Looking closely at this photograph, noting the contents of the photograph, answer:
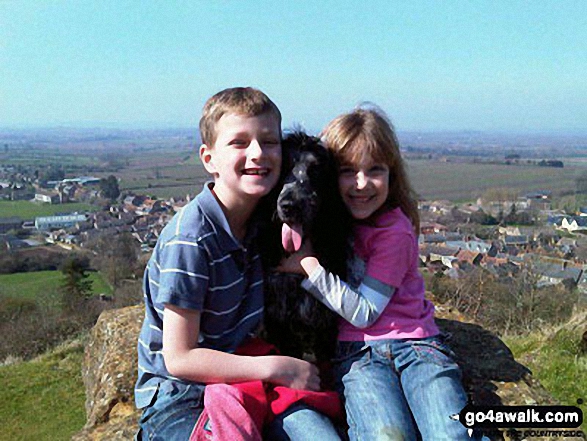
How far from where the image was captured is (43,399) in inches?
342

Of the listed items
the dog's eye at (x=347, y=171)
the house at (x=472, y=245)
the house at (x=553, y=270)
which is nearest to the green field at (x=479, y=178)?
the house at (x=472, y=245)

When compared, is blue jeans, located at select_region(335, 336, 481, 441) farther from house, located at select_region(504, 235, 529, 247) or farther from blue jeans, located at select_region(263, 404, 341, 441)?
house, located at select_region(504, 235, 529, 247)

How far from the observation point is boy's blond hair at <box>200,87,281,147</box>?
2.71m

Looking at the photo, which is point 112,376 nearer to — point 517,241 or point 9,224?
point 517,241

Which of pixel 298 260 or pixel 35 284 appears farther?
pixel 35 284

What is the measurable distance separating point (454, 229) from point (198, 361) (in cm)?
2511

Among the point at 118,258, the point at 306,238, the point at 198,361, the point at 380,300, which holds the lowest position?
the point at 118,258

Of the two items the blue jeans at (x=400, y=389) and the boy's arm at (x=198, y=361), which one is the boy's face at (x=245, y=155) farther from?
the blue jeans at (x=400, y=389)

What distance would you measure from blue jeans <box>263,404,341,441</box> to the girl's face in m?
1.20

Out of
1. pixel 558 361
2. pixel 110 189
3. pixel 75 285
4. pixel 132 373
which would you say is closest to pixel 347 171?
pixel 132 373

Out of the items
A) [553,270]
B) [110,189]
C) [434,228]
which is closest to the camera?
[553,270]

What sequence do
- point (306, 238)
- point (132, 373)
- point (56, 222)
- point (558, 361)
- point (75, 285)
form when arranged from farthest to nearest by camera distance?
point (56, 222)
point (75, 285)
point (558, 361)
point (132, 373)
point (306, 238)

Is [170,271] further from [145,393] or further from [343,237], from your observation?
[343,237]

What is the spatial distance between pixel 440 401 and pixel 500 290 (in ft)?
34.6
